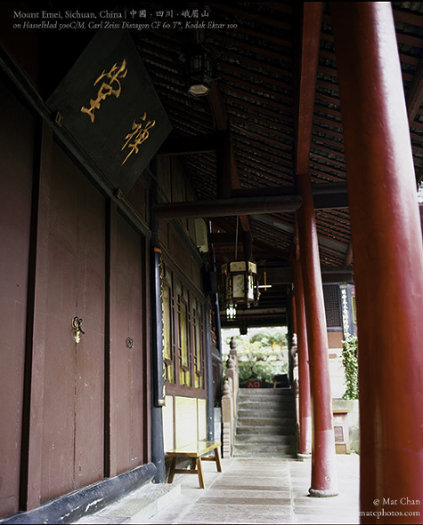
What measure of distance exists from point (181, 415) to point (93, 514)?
167 inches

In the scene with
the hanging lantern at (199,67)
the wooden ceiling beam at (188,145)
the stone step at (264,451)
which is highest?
the wooden ceiling beam at (188,145)

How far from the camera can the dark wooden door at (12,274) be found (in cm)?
344

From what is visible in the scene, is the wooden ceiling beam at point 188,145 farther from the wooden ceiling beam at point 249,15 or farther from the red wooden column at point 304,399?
the red wooden column at point 304,399

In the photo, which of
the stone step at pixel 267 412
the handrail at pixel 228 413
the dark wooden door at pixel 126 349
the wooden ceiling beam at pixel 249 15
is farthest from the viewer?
the stone step at pixel 267 412

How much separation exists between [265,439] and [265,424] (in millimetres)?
775

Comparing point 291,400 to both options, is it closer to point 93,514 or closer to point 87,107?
point 93,514

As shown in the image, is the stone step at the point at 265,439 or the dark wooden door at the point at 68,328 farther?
the stone step at the point at 265,439

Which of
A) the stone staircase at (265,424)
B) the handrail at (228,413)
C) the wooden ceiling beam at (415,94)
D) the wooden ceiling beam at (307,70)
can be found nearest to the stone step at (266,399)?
the stone staircase at (265,424)

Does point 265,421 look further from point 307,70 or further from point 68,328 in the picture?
point 307,70

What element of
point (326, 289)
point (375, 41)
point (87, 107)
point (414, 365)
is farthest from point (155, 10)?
point (326, 289)

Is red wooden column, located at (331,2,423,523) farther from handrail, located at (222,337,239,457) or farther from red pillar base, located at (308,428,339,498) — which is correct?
handrail, located at (222,337,239,457)

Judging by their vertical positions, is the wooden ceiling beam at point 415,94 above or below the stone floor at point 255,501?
above

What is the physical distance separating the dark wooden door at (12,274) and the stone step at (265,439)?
8.54 m

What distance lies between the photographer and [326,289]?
1548 cm
